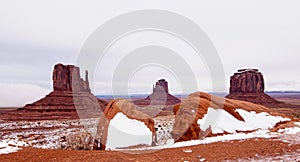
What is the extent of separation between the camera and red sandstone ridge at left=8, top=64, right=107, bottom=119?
87688 millimetres

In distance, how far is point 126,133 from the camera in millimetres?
17078

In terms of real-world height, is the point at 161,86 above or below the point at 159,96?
above

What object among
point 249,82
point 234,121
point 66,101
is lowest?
point 66,101

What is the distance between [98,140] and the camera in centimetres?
1772

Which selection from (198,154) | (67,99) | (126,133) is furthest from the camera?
(67,99)

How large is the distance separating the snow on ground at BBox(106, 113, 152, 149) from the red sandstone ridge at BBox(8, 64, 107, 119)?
68.4 meters

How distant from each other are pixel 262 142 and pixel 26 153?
451 inches

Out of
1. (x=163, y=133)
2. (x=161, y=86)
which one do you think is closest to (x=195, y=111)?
(x=163, y=133)

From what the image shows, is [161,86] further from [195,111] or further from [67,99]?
[195,111]

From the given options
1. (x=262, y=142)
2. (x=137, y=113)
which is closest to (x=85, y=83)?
(x=137, y=113)

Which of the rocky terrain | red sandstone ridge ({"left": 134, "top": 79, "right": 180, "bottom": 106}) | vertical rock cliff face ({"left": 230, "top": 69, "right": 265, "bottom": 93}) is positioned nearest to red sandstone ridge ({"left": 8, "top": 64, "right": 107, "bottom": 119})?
red sandstone ridge ({"left": 134, "top": 79, "right": 180, "bottom": 106})

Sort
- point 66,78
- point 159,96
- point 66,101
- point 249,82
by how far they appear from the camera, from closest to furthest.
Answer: point 66,101
point 249,82
point 66,78
point 159,96

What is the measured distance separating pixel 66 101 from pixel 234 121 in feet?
309

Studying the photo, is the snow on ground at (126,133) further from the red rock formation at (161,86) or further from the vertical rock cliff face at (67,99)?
the red rock formation at (161,86)
